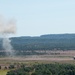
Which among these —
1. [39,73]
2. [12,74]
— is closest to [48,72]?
[39,73]

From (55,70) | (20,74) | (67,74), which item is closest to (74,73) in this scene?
(67,74)

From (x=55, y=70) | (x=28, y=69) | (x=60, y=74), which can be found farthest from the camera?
(x=28, y=69)

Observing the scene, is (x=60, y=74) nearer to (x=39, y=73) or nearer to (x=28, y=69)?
(x=39, y=73)

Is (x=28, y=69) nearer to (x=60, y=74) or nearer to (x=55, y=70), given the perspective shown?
(x=55, y=70)

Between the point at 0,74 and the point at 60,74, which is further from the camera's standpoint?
the point at 0,74

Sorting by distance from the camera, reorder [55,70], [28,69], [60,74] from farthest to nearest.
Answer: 1. [28,69]
2. [55,70]
3. [60,74]

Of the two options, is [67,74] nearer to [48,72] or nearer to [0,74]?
[48,72]

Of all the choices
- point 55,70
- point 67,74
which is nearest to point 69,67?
point 55,70
